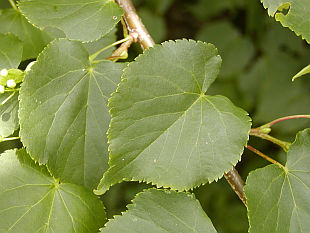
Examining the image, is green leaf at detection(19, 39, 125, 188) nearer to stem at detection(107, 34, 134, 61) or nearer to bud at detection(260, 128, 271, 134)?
stem at detection(107, 34, 134, 61)

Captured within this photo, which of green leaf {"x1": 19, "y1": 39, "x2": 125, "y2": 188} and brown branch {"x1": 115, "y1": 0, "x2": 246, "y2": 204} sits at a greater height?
brown branch {"x1": 115, "y1": 0, "x2": 246, "y2": 204}

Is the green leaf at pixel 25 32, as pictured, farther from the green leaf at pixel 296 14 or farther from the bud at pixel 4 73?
the green leaf at pixel 296 14

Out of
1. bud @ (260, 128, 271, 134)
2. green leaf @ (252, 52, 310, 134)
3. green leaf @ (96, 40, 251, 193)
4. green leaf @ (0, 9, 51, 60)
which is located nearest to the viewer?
green leaf @ (96, 40, 251, 193)

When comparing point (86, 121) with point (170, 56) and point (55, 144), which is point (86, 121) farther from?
point (170, 56)

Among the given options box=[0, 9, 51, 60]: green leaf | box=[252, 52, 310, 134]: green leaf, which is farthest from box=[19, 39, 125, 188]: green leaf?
box=[252, 52, 310, 134]: green leaf

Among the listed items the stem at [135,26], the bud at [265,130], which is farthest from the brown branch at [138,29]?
the bud at [265,130]
